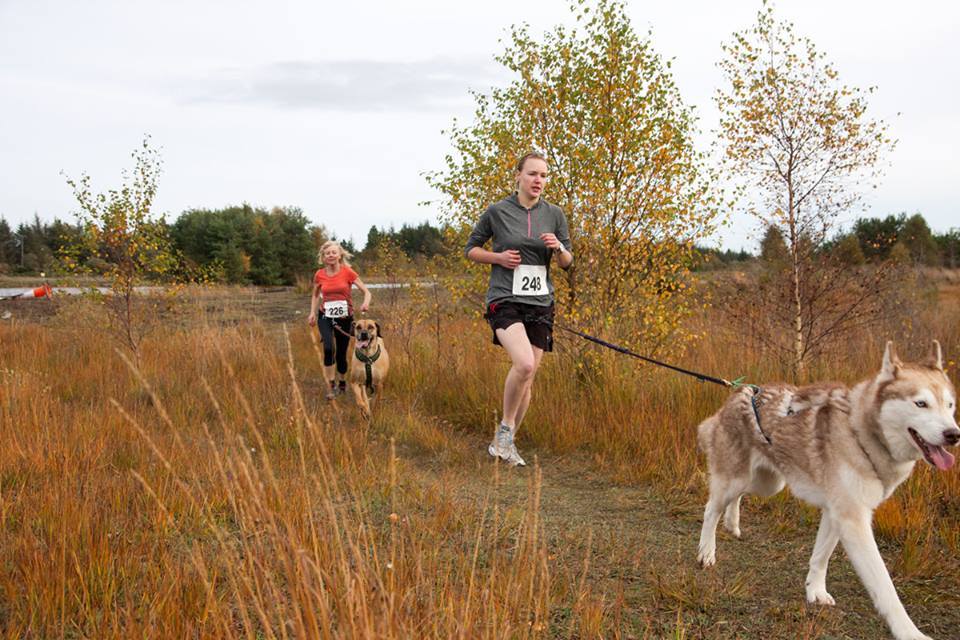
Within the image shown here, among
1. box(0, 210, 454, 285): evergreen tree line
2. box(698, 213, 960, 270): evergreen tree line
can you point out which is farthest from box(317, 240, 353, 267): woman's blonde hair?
box(0, 210, 454, 285): evergreen tree line

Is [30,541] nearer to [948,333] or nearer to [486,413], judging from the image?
[486,413]

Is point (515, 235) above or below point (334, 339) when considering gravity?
above

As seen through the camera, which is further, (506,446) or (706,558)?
(506,446)

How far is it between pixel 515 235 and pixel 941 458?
125 inches

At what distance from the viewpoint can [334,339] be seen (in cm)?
810

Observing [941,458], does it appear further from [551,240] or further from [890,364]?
[551,240]

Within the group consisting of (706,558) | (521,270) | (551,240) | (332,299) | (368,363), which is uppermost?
(551,240)

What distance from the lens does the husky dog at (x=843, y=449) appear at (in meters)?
2.57

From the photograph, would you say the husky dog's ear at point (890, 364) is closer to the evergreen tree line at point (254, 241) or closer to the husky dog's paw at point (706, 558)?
the husky dog's paw at point (706, 558)

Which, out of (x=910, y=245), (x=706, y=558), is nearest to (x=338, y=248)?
(x=706, y=558)

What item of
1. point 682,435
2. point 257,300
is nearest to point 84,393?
point 682,435

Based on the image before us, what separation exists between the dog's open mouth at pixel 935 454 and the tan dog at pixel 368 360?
581 centimetres

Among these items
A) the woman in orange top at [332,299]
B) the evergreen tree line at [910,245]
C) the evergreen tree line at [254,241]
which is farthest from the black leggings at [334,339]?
the evergreen tree line at [254,241]

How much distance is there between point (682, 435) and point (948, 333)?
6778 mm
